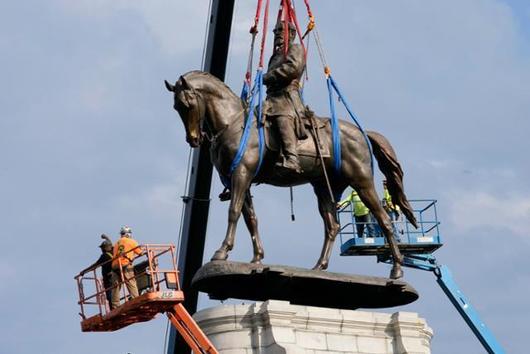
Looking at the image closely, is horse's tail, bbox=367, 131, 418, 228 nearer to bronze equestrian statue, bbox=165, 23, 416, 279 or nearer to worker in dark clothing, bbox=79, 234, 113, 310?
bronze equestrian statue, bbox=165, 23, 416, 279

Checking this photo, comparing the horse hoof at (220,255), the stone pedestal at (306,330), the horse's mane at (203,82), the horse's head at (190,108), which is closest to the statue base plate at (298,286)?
the horse hoof at (220,255)

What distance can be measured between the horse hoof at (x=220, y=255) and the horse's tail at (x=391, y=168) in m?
3.98

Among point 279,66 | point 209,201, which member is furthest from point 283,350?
point 209,201

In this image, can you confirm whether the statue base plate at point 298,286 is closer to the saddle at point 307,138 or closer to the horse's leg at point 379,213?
the horse's leg at point 379,213

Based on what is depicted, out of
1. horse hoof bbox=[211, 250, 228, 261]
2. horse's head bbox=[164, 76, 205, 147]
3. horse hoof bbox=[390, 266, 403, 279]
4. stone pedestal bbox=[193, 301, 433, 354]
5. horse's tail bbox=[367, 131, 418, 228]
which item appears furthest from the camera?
horse's tail bbox=[367, 131, 418, 228]

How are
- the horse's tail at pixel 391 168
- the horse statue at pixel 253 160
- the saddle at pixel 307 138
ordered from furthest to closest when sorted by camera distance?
the horse's tail at pixel 391 168, the saddle at pixel 307 138, the horse statue at pixel 253 160

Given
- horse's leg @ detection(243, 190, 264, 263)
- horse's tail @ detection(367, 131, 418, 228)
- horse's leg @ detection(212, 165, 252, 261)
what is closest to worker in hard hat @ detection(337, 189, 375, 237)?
horse's tail @ detection(367, 131, 418, 228)

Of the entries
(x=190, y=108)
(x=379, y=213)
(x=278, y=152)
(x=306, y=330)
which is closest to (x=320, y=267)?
(x=379, y=213)

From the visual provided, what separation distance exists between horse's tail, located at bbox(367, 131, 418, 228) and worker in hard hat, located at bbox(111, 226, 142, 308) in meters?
4.95

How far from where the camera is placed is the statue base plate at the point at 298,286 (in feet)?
75.7

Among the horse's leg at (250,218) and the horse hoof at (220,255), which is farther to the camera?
the horse's leg at (250,218)

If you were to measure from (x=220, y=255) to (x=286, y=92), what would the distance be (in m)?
3.46

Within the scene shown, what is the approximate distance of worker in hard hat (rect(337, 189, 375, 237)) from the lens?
108 feet

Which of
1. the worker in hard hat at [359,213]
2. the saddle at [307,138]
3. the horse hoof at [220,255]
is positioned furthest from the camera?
the worker in hard hat at [359,213]
